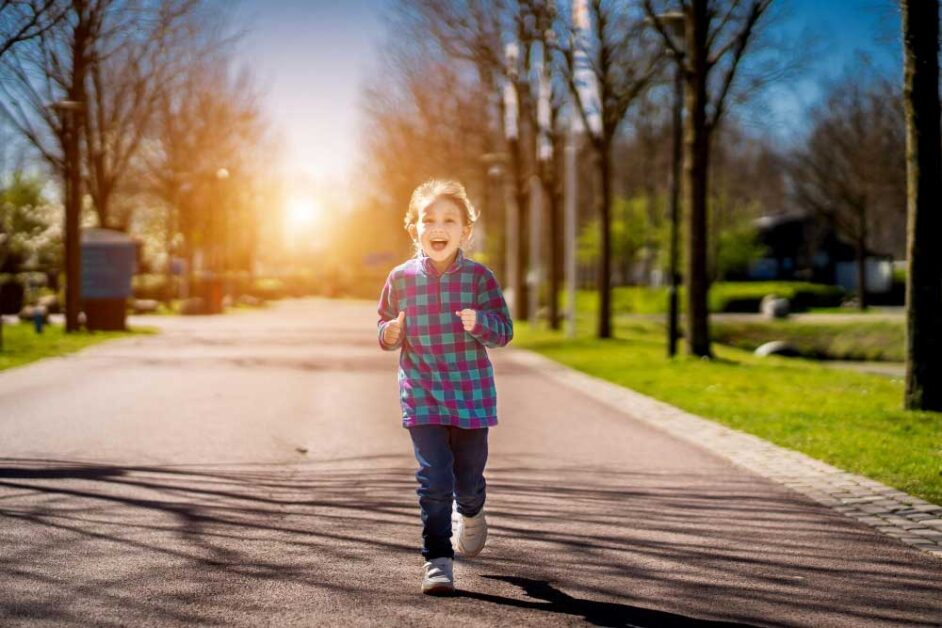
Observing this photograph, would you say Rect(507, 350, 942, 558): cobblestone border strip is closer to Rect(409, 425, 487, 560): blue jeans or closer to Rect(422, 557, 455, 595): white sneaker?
Rect(409, 425, 487, 560): blue jeans

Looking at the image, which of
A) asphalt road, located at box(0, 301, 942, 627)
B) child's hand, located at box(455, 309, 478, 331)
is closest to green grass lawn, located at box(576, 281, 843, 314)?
asphalt road, located at box(0, 301, 942, 627)

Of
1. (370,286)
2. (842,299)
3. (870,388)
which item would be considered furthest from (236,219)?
(870,388)

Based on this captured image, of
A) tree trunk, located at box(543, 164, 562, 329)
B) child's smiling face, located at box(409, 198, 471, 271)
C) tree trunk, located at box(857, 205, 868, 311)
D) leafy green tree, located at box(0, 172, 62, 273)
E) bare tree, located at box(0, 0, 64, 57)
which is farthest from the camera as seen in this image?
leafy green tree, located at box(0, 172, 62, 273)

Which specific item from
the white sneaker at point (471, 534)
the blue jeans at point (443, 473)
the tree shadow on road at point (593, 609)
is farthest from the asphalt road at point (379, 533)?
the blue jeans at point (443, 473)

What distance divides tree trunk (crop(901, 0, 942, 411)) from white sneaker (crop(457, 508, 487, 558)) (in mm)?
7436

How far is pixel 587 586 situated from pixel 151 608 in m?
1.77

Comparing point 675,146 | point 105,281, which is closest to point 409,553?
point 675,146

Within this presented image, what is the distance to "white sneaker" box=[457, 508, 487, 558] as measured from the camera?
206 inches

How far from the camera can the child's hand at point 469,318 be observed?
4855mm

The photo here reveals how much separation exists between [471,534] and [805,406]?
27.1 feet

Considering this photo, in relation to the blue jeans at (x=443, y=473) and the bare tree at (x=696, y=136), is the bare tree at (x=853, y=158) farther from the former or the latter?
the blue jeans at (x=443, y=473)

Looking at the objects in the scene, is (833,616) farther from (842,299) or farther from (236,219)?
(236,219)

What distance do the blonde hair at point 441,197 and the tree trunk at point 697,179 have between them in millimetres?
14124

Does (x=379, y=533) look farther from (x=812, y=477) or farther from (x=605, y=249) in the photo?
(x=605, y=249)
